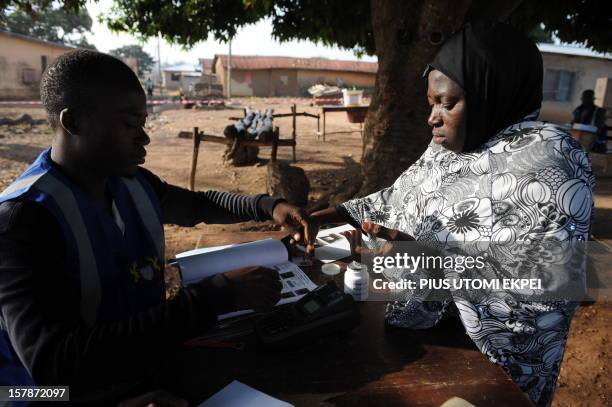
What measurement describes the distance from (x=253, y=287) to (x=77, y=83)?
31.7 inches

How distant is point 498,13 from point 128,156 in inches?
166

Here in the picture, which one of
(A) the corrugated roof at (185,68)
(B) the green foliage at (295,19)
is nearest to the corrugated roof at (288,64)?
(A) the corrugated roof at (185,68)

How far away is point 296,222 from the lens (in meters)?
2.08

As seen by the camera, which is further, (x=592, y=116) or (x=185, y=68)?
(x=185, y=68)

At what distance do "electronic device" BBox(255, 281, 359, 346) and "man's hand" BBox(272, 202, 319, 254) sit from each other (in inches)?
22.4

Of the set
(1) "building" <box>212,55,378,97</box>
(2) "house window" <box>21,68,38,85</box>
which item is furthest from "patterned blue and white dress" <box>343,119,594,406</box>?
(1) "building" <box>212,55,378,97</box>

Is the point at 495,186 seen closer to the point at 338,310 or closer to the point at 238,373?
the point at 338,310

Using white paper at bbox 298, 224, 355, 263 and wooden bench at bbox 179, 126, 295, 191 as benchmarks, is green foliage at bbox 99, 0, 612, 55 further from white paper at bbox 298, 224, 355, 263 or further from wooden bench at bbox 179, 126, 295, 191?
white paper at bbox 298, 224, 355, 263

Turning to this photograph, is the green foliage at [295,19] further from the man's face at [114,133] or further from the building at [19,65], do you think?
the building at [19,65]

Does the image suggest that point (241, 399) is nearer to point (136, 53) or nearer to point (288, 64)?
point (288, 64)

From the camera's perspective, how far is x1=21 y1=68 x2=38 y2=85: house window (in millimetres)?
24453

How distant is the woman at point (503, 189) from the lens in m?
1.43

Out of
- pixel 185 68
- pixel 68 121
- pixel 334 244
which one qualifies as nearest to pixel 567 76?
pixel 334 244

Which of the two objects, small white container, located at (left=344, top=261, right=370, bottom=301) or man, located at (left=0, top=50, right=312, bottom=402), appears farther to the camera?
small white container, located at (left=344, top=261, right=370, bottom=301)
